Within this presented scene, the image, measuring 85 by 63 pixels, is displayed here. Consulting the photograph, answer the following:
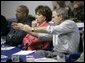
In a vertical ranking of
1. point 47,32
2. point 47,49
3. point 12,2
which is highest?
point 12,2

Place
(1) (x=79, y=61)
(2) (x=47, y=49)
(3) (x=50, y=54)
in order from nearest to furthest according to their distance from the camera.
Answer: (1) (x=79, y=61)
(3) (x=50, y=54)
(2) (x=47, y=49)

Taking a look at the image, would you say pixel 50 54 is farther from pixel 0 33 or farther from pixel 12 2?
pixel 12 2

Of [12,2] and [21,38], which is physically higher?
[12,2]

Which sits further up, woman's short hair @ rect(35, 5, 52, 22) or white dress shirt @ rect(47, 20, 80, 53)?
woman's short hair @ rect(35, 5, 52, 22)

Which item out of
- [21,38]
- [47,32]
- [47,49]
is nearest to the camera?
[47,32]

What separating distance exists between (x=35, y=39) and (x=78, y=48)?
0.65 meters

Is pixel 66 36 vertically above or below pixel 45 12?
below

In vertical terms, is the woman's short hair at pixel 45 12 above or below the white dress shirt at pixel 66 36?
above

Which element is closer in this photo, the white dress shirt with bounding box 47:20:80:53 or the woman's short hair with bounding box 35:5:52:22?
the white dress shirt with bounding box 47:20:80:53

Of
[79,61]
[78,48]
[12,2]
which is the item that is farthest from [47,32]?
[12,2]

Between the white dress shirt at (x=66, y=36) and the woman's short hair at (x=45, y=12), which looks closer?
the white dress shirt at (x=66, y=36)

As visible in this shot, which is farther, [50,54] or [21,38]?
[21,38]

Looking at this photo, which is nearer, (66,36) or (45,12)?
(66,36)

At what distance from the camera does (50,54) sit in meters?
3.04
